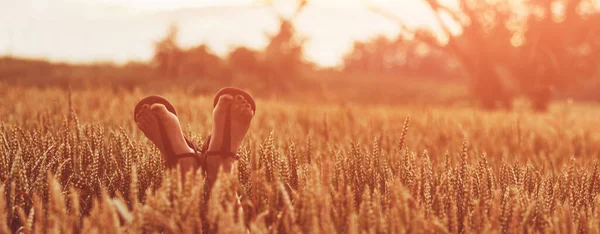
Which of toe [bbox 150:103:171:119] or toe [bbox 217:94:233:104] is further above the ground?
toe [bbox 217:94:233:104]

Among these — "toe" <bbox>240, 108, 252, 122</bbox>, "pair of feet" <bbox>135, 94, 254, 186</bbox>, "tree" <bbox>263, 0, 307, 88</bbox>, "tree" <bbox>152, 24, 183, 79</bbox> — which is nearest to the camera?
"pair of feet" <bbox>135, 94, 254, 186</bbox>

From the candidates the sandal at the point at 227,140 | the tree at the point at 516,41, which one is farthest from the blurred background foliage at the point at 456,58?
the sandal at the point at 227,140

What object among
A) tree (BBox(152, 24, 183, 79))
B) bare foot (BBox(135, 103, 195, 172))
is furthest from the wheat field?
tree (BBox(152, 24, 183, 79))

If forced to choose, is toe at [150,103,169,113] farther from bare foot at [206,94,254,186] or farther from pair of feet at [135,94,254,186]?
bare foot at [206,94,254,186]

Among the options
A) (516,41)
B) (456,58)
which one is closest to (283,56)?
(456,58)

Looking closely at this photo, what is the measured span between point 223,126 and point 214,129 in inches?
1.6

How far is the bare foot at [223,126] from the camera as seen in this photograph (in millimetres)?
2102

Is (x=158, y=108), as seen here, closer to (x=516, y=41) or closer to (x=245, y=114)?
(x=245, y=114)

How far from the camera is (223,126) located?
7.34 feet

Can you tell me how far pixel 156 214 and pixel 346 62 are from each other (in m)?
41.5

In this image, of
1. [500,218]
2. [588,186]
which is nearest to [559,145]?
[588,186]

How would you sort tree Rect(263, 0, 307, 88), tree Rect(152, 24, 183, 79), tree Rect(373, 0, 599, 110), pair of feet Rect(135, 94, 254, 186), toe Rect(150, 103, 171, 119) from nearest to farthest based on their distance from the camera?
1. pair of feet Rect(135, 94, 254, 186)
2. toe Rect(150, 103, 171, 119)
3. tree Rect(373, 0, 599, 110)
4. tree Rect(152, 24, 183, 79)
5. tree Rect(263, 0, 307, 88)

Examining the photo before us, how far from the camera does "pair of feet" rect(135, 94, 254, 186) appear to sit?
2.09 meters

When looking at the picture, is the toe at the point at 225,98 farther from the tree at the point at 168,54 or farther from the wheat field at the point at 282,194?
the tree at the point at 168,54
